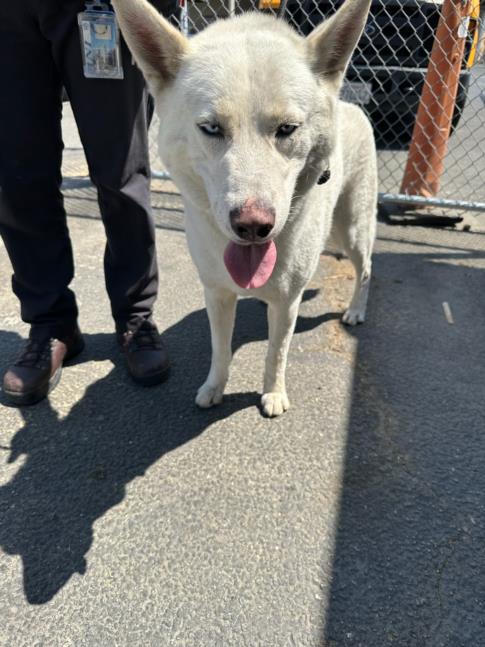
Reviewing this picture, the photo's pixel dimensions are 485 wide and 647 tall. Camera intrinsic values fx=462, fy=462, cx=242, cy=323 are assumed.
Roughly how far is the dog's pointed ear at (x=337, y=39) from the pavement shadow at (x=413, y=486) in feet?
4.53

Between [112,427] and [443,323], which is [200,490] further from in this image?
[443,323]

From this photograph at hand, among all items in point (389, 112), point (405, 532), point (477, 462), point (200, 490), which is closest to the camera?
point (405, 532)

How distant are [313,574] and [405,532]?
372mm

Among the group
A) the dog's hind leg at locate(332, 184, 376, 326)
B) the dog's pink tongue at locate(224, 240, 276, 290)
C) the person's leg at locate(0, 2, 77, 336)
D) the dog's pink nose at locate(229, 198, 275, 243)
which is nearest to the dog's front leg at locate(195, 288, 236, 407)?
the dog's pink tongue at locate(224, 240, 276, 290)

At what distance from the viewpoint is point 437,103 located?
3605 millimetres

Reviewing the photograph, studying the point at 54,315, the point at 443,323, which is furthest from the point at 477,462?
the point at 54,315

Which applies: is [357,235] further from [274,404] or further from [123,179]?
[123,179]

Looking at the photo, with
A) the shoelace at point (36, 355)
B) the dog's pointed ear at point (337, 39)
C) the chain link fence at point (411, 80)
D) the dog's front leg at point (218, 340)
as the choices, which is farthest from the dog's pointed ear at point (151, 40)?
the chain link fence at point (411, 80)

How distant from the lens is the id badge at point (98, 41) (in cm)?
171

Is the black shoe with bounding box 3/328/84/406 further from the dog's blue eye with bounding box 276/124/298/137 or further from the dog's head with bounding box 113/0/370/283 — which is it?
the dog's blue eye with bounding box 276/124/298/137

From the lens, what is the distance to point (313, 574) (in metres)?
1.46

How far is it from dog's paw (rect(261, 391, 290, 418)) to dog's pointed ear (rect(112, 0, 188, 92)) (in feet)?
4.30

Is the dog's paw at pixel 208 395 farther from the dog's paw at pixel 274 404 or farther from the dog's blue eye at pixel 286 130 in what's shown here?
the dog's blue eye at pixel 286 130

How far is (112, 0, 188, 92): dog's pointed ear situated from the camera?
1400mm
